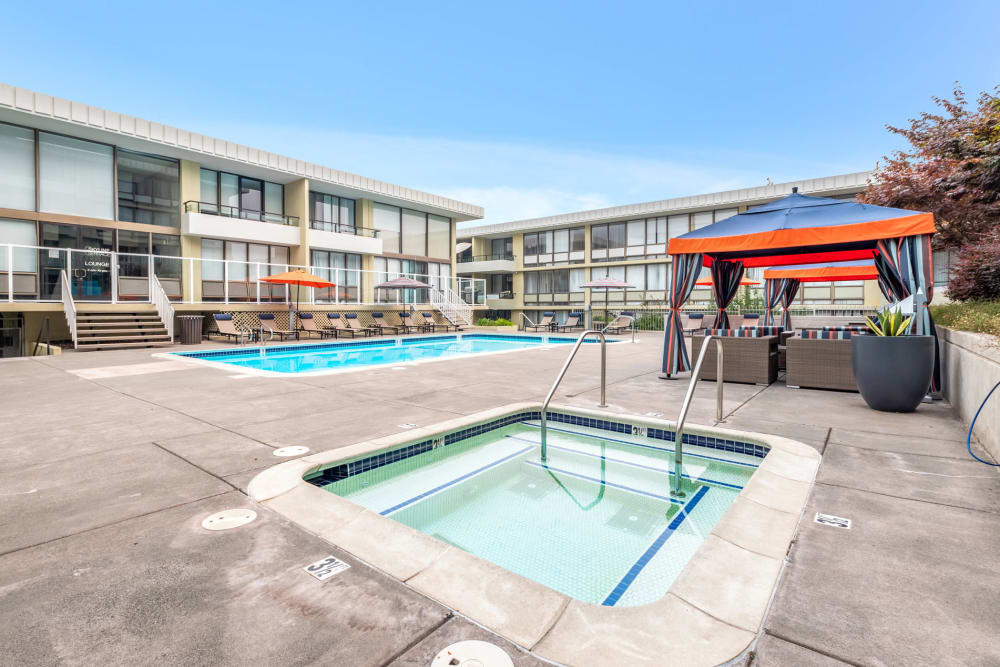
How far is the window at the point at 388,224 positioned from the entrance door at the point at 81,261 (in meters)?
10.4

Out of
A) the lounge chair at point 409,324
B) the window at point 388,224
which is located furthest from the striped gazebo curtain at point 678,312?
the window at point 388,224

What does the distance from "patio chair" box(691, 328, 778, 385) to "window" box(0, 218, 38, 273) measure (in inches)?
641

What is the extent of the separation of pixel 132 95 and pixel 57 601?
36.8 metres

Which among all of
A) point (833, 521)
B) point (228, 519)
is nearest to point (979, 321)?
point (833, 521)

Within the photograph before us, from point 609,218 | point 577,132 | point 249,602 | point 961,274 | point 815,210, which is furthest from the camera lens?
point 577,132

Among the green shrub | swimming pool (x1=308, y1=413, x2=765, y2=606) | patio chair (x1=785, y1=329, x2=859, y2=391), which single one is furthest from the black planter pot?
swimming pool (x1=308, y1=413, x2=765, y2=606)

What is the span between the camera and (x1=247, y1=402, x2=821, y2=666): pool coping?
61.7 inches

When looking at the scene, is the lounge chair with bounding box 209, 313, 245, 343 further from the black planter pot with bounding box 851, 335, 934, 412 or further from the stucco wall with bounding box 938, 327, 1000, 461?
the stucco wall with bounding box 938, 327, 1000, 461

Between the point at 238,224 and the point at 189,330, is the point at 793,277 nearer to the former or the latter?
the point at 189,330

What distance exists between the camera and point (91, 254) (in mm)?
13484

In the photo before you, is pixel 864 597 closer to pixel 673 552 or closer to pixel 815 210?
pixel 673 552

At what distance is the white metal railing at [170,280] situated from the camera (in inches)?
496

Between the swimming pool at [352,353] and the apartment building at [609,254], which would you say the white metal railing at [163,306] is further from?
the apartment building at [609,254]

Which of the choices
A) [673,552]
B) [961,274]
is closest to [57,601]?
[673,552]
